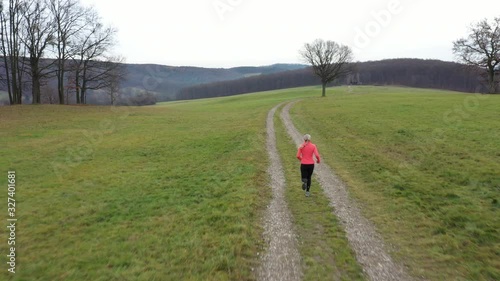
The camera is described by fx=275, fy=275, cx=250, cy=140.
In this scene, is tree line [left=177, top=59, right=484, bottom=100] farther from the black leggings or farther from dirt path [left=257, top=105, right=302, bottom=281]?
dirt path [left=257, top=105, right=302, bottom=281]

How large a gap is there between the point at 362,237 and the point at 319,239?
1.26 meters

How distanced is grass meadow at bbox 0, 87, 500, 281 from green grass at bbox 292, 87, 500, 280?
1.6 inches

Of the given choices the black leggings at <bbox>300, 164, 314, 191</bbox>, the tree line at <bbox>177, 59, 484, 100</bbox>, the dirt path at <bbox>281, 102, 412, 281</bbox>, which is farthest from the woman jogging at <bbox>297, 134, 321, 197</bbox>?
the tree line at <bbox>177, 59, 484, 100</bbox>

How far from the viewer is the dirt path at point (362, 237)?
648cm

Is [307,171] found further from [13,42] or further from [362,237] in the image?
[13,42]

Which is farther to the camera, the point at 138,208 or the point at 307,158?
the point at 307,158

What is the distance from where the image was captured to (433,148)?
678 inches

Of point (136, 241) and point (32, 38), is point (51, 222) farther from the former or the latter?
point (32, 38)

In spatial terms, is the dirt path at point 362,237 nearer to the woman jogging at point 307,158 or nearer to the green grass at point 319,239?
the green grass at point 319,239

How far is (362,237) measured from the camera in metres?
7.98

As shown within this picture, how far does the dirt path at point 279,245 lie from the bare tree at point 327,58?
211 ft

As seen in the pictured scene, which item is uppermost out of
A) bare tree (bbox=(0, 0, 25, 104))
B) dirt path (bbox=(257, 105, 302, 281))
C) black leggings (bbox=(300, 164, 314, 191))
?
bare tree (bbox=(0, 0, 25, 104))

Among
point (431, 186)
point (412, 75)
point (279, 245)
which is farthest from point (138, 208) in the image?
point (412, 75)

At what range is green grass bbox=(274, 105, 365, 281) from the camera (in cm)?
652
